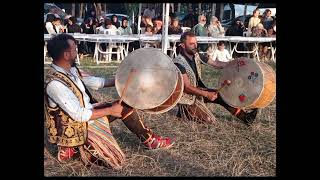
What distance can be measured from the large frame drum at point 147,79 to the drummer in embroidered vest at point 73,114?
0.49 feet

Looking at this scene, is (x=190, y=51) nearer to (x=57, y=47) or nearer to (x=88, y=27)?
(x=57, y=47)

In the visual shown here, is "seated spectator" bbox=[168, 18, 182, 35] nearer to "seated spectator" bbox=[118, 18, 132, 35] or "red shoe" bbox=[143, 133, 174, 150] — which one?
"seated spectator" bbox=[118, 18, 132, 35]

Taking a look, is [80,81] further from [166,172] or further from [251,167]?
[251,167]

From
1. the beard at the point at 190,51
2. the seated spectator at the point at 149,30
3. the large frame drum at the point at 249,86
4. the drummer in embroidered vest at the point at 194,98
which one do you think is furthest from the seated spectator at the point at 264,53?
the large frame drum at the point at 249,86

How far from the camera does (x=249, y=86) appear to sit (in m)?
4.23

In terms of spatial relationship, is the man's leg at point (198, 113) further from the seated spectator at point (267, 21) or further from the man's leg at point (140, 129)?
the seated spectator at point (267, 21)

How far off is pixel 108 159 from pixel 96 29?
8.08 m

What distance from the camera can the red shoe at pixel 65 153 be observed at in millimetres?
3350

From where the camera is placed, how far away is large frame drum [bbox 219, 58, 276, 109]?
13.7ft

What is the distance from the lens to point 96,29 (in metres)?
11.0

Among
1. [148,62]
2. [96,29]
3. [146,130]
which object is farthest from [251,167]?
[96,29]

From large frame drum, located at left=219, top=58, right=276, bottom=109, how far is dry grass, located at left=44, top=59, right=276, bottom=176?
330 mm

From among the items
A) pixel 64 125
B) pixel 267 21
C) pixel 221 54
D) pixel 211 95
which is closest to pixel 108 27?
pixel 221 54

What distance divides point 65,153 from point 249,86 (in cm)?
190
